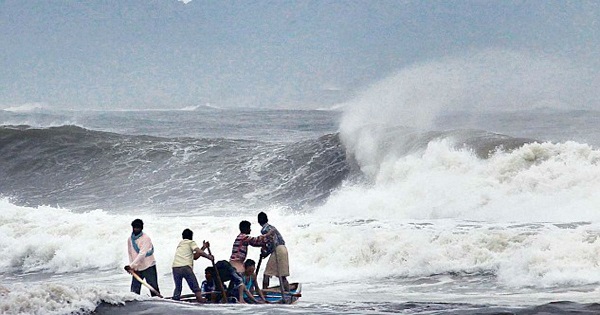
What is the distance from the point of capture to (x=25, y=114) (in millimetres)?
72062

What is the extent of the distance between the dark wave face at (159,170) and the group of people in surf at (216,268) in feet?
45.8

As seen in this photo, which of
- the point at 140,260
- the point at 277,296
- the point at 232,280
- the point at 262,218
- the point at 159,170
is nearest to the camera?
the point at 232,280

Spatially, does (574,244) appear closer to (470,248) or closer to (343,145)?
(470,248)

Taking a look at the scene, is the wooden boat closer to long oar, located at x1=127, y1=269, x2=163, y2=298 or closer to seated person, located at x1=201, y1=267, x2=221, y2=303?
seated person, located at x1=201, y1=267, x2=221, y2=303

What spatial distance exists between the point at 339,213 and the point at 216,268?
1199cm

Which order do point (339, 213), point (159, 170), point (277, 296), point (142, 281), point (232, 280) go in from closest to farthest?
point (232, 280) < point (142, 281) < point (277, 296) < point (339, 213) < point (159, 170)

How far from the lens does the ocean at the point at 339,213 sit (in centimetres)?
1088

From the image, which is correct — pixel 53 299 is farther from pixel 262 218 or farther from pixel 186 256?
pixel 262 218

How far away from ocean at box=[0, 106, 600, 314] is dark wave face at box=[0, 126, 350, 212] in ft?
0.32

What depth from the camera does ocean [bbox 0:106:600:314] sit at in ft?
35.7

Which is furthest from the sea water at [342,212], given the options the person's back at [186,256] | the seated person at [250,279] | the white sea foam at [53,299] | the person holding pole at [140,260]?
the person holding pole at [140,260]

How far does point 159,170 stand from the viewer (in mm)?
30953

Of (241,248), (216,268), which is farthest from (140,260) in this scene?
(241,248)

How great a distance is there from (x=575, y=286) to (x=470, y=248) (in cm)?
261
